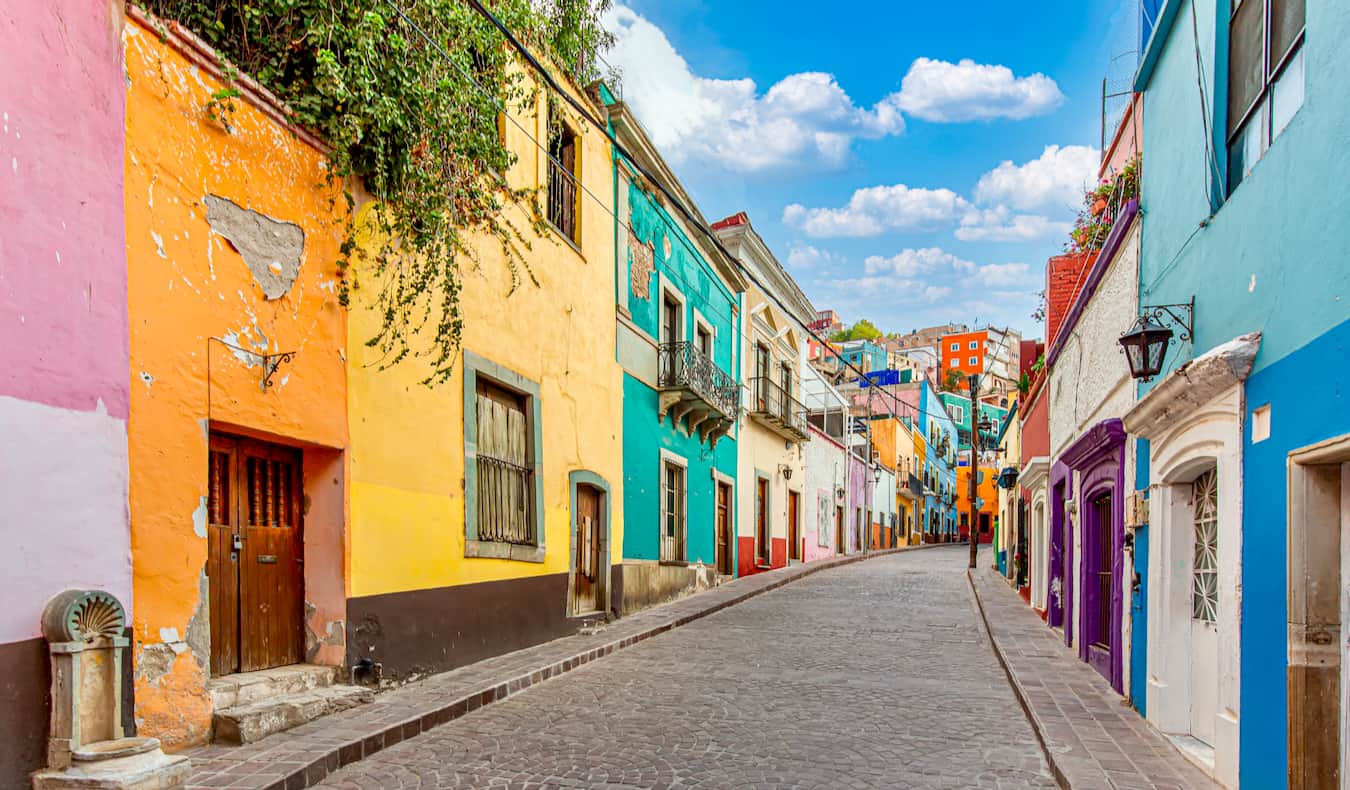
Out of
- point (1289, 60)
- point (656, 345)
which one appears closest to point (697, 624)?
point (656, 345)

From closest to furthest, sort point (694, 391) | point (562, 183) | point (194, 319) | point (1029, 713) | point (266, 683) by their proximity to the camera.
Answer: point (194, 319)
point (266, 683)
point (1029, 713)
point (562, 183)
point (694, 391)

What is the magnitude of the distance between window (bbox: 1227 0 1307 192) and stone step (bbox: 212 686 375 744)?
6.90 metres

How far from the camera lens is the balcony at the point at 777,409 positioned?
20453mm

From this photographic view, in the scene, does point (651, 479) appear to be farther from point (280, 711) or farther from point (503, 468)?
point (280, 711)

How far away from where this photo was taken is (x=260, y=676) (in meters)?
5.67

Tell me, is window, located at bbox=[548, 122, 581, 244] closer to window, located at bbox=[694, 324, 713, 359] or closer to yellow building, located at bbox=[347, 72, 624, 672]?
yellow building, located at bbox=[347, 72, 624, 672]

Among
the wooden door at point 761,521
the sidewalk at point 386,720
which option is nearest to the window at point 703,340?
the wooden door at point 761,521

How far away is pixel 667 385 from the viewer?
14.4 metres

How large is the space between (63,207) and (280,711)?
10.9 ft

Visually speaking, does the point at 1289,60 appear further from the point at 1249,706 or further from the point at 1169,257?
the point at 1249,706

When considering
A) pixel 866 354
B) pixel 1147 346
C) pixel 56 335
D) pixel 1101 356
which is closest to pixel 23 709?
pixel 56 335

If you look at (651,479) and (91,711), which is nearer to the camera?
(91,711)

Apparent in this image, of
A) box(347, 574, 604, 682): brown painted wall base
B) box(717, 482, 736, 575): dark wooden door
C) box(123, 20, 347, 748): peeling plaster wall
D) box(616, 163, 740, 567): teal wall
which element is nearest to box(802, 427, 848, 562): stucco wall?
box(717, 482, 736, 575): dark wooden door

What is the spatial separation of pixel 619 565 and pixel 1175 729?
7680mm
